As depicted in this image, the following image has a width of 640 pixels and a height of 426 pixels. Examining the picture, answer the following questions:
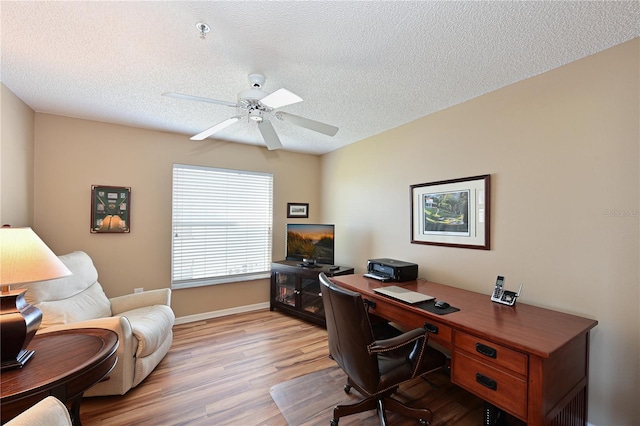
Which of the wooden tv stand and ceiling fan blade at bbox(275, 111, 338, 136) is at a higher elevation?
ceiling fan blade at bbox(275, 111, 338, 136)

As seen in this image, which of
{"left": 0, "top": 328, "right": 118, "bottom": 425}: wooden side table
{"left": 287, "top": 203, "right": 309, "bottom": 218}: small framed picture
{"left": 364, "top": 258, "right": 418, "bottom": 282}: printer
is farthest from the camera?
{"left": 287, "top": 203, "right": 309, "bottom": 218}: small framed picture

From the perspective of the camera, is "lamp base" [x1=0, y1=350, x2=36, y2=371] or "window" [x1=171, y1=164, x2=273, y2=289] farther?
"window" [x1=171, y1=164, x2=273, y2=289]

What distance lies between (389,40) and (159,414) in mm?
2911

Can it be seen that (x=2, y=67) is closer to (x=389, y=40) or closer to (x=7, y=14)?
(x=7, y=14)

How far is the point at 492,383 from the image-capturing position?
146 centimetres

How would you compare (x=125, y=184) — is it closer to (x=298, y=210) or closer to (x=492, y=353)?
(x=298, y=210)

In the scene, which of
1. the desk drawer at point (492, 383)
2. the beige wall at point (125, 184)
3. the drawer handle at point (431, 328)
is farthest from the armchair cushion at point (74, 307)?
the desk drawer at point (492, 383)

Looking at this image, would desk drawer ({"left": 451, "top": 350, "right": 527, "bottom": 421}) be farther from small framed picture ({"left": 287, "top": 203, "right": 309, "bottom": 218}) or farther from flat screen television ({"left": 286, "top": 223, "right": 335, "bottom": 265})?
small framed picture ({"left": 287, "top": 203, "right": 309, "bottom": 218})

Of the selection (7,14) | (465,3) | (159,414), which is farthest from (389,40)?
(159,414)

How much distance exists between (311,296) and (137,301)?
77.0 inches

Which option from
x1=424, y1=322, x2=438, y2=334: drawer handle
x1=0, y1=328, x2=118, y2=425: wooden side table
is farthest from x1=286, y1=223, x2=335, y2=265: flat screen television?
x1=0, y1=328, x2=118, y2=425: wooden side table

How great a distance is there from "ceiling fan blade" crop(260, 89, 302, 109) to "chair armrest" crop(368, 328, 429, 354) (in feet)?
5.06

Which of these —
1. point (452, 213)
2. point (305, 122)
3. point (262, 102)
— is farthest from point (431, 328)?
point (262, 102)

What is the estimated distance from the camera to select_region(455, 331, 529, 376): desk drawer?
135 centimetres
